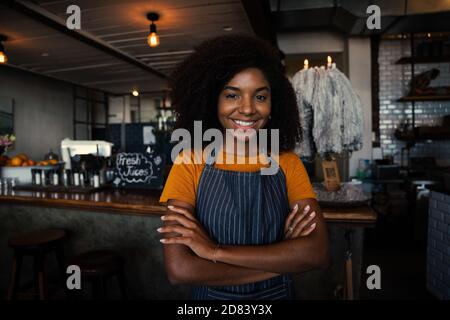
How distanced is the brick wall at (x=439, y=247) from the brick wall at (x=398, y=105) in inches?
107

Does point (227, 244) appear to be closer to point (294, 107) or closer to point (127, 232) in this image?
point (294, 107)

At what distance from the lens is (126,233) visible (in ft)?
8.44

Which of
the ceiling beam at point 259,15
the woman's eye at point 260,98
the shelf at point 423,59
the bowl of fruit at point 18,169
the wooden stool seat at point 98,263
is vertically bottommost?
the wooden stool seat at point 98,263

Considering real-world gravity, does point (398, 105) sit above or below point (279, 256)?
above

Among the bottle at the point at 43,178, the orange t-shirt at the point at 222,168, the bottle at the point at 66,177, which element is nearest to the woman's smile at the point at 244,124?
the orange t-shirt at the point at 222,168

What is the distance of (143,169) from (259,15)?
7.34ft

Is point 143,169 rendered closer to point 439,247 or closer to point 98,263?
point 98,263

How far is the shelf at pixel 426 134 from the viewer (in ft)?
16.4

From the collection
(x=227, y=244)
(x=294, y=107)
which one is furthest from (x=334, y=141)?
(x=227, y=244)

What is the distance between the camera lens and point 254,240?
1.18 m

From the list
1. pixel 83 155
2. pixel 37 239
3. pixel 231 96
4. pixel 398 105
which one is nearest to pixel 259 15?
pixel 83 155

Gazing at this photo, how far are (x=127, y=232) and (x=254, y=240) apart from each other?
5.50 feet

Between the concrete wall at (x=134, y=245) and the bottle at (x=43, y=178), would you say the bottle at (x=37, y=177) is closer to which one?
the bottle at (x=43, y=178)

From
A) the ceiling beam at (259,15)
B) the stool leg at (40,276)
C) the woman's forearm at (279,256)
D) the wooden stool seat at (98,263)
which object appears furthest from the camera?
the ceiling beam at (259,15)
